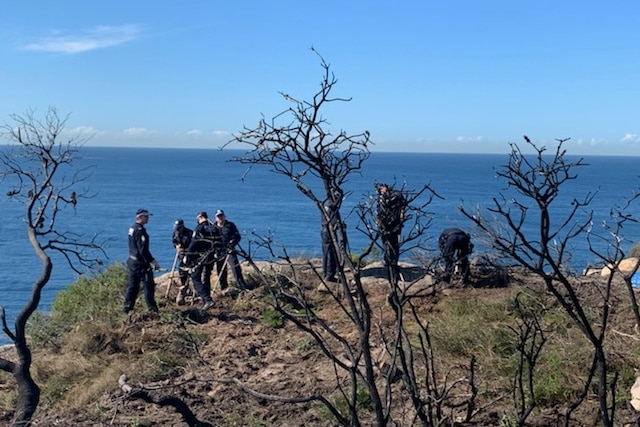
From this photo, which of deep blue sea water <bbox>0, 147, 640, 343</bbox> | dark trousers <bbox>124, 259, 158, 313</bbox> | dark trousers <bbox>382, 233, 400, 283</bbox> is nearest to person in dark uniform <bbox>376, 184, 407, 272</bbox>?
dark trousers <bbox>382, 233, 400, 283</bbox>

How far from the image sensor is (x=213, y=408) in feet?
29.2

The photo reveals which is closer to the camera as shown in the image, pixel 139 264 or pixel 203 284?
pixel 139 264

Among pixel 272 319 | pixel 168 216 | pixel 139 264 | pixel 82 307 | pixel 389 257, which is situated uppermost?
pixel 389 257

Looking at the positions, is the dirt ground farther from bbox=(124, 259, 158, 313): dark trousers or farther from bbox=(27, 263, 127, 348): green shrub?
bbox=(27, 263, 127, 348): green shrub

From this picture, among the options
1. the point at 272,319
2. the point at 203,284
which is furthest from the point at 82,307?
the point at 272,319

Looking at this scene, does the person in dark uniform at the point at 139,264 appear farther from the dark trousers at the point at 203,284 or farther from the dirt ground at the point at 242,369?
the dark trousers at the point at 203,284

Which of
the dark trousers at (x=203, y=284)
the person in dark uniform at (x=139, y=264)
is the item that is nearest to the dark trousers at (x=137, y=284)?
the person in dark uniform at (x=139, y=264)

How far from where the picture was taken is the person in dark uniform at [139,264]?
508 inches

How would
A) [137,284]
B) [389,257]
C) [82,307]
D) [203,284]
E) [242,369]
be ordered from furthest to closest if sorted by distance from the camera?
[82,307], [203,284], [137,284], [242,369], [389,257]

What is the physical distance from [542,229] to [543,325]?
704 centimetres

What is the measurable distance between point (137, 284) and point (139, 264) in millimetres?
410

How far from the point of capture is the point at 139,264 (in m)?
13.0

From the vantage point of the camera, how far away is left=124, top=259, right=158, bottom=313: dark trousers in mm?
12984

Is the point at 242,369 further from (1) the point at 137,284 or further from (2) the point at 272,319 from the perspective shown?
(1) the point at 137,284
